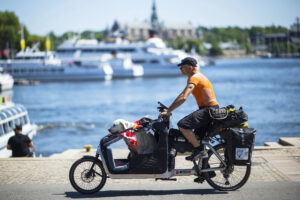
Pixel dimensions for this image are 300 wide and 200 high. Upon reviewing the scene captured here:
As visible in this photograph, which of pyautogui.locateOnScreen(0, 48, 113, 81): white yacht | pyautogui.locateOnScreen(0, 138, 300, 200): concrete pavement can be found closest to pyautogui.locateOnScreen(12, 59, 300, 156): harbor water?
pyautogui.locateOnScreen(0, 138, 300, 200): concrete pavement

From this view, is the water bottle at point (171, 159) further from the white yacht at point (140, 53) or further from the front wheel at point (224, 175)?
the white yacht at point (140, 53)

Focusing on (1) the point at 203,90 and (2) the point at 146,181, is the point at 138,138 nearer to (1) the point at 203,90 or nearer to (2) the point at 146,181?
(1) the point at 203,90

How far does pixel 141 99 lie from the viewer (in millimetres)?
47750

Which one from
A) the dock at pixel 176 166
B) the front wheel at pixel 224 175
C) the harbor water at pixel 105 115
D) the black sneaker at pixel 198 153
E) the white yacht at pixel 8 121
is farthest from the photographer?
the harbor water at pixel 105 115

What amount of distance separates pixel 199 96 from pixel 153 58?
263 feet

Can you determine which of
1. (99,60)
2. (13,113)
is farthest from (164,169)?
(99,60)

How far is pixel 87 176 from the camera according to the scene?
20.2 ft

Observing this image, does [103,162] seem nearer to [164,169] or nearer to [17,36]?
[164,169]

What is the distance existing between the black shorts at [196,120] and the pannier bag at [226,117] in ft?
0.31

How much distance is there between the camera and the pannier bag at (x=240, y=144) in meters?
5.98

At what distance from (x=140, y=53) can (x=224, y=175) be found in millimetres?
81135

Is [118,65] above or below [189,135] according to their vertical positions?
below

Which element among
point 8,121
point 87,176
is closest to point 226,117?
point 87,176

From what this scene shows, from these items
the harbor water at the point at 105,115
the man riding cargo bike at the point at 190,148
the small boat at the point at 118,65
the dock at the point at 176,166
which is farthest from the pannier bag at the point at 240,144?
the small boat at the point at 118,65
